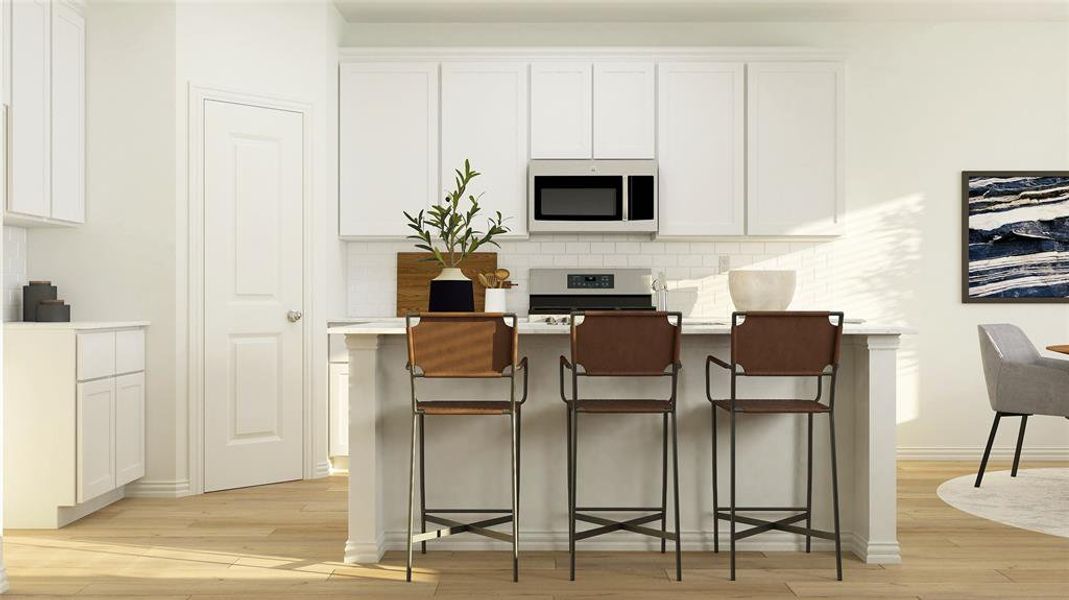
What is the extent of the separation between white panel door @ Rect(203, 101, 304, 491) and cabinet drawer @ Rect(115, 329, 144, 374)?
322mm

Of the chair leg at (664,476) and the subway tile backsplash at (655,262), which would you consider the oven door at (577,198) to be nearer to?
the subway tile backsplash at (655,262)

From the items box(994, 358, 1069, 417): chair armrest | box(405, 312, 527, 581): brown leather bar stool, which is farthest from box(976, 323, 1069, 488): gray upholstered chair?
box(405, 312, 527, 581): brown leather bar stool

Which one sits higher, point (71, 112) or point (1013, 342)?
point (71, 112)

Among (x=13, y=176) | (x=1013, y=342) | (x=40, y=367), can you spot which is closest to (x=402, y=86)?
(x=13, y=176)

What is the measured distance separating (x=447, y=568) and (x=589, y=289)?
2.63 meters

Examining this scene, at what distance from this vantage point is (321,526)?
4062 millimetres

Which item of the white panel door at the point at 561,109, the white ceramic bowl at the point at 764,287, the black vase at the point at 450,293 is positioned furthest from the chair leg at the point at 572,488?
the white panel door at the point at 561,109

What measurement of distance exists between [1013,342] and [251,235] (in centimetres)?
425

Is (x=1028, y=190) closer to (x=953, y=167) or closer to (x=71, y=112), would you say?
(x=953, y=167)

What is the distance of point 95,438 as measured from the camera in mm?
4152

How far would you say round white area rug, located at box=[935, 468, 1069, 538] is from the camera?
4.09m

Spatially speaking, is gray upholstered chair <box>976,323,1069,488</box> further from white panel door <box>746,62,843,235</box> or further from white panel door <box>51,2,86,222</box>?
white panel door <box>51,2,86,222</box>

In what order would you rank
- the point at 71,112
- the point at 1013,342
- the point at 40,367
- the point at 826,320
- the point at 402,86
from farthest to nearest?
the point at 402,86 < the point at 1013,342 < the point at 71,112 < the point at 40,367 < the point at 826,320

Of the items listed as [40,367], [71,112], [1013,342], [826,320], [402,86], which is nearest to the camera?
[826,320]
